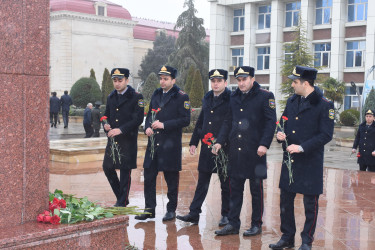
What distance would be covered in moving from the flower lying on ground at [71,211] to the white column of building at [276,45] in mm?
36371


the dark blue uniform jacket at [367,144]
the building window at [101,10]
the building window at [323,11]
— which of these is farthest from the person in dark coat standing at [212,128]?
the building window at [101,10]

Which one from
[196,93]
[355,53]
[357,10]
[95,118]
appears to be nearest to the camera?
[95,118]

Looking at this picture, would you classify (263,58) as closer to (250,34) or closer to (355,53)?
(250,34)

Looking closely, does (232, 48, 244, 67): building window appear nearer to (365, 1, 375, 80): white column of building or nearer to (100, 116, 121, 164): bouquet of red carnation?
(365, 1, 375, 80): white column of building

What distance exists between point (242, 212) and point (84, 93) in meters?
33.2

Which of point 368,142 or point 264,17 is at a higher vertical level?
point 264,17

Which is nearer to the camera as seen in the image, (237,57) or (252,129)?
(252,129)

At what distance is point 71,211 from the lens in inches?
165

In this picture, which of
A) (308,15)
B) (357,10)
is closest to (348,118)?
(357,10)

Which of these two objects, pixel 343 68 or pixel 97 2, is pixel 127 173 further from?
pixel 97 2

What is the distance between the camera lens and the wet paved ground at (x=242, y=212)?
559 centimetres

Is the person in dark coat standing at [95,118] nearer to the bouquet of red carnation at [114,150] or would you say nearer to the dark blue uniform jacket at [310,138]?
the bouquet of red carnation at [114,150]

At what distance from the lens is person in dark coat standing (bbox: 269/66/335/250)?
5.19 meters

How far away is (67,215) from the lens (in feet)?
13.5
